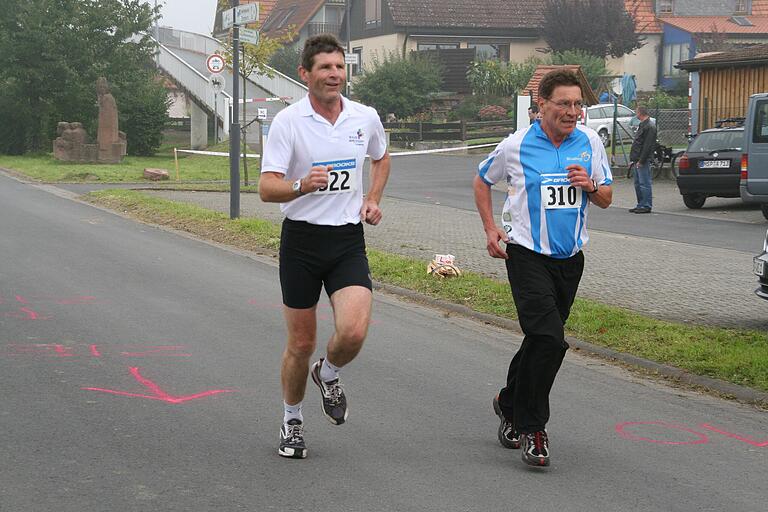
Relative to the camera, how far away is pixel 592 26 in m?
56.8

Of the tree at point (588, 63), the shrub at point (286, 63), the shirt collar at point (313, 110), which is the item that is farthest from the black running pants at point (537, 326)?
the shrub at point (286, 63)

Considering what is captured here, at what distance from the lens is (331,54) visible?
5531mm

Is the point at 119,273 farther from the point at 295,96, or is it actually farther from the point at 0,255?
the point at 295,96

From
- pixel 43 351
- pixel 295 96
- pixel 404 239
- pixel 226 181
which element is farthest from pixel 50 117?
pixel 43 351

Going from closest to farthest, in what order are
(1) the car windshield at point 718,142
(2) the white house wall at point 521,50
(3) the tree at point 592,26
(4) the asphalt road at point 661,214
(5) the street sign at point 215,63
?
(4) the asphalt road at point 661,214 → (1) the car windshield at point 718,142 → (5) the street sign at point 215,63 → (3) the tree at point 592,26 → (2) the white house wall at point 521,50

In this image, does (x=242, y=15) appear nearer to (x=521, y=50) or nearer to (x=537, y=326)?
(x=537, y=326)

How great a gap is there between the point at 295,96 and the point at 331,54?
45.3 metres

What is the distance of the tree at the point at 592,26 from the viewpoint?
56.5m

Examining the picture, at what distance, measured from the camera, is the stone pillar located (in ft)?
161

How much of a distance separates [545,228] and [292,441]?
1.58 meters

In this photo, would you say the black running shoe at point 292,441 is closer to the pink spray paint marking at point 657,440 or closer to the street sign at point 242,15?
the pink spray paint marking at point 657,440

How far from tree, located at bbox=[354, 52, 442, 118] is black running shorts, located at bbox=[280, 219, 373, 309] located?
4501 cm

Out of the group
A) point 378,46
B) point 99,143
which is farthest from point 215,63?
point 378,46

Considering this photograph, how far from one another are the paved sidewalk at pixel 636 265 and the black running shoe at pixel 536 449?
14.8 feet
